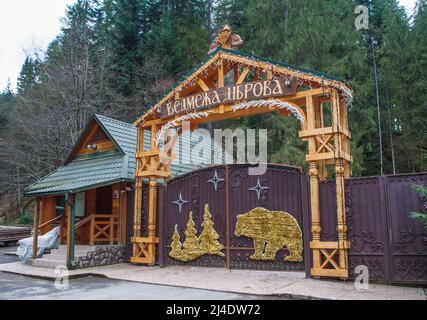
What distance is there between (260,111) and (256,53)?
575 inches

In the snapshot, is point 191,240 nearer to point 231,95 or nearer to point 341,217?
point 231,95

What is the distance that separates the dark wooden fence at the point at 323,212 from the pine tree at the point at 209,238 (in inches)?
5.6

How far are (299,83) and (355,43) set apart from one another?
15368mm

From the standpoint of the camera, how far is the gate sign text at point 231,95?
9406mm

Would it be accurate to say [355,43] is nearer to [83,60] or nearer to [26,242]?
[83,60]

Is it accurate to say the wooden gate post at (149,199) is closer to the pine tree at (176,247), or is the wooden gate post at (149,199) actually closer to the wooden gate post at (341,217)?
the pine tree at (176,247)

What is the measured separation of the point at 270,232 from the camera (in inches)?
368

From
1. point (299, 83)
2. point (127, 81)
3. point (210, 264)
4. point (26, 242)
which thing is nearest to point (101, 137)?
point (26, 242)

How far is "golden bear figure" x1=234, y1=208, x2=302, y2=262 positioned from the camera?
Answer: 29.6ft

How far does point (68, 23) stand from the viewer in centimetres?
2931

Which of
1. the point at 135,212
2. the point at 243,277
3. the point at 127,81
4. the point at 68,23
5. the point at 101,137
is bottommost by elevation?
the point at 243,277

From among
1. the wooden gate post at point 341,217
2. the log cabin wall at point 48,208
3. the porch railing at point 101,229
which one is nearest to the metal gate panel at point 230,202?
the wooden gate post at point 341,217

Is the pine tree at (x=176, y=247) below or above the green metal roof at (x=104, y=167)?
below

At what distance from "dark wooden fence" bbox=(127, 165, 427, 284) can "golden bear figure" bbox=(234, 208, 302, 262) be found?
15 cm
